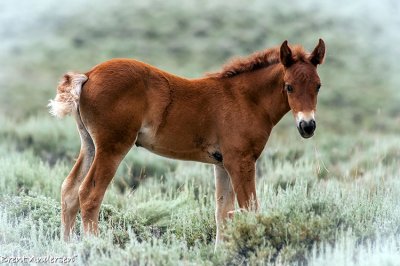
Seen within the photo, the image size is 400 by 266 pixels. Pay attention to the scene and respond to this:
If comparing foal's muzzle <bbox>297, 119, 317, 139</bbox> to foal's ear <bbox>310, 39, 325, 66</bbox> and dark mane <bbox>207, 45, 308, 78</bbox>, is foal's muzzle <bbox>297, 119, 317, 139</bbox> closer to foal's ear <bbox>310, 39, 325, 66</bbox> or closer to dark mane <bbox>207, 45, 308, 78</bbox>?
foal's ear <bbox>310, 39, 325, 66</bbox>

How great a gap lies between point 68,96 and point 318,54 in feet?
7.66

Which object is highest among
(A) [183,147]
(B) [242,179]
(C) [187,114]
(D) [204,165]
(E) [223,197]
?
(D) [204,165]

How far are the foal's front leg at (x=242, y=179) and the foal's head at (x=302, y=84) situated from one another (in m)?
0.61

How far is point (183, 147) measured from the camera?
701 cm

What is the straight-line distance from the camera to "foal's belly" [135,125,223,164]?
6.93m

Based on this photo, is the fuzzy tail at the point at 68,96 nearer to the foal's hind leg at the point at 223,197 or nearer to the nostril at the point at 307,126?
the foal's hind leg at the point at 223,197

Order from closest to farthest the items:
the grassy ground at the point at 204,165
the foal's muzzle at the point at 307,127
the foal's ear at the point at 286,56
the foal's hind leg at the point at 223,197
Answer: the grassy ground at the point at 204,165 < the foal's muzzle at the point at 307,127 < the foal's ear at the point at 286,56 < the foal's hind leg at the point at 223,197

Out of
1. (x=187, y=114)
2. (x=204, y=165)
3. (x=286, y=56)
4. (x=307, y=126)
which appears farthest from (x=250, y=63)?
(x=204, y=165)

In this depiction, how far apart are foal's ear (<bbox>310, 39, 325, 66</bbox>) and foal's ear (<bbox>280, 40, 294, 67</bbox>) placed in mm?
205

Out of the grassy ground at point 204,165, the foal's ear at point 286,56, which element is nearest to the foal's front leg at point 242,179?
the grassy ground at point 204,165

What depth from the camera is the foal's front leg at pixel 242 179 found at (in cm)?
689

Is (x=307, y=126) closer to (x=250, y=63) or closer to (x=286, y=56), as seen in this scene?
(x=286, y=56)

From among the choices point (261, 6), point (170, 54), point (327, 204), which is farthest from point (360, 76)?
point (327, 204)

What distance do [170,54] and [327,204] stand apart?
23.6 metres
